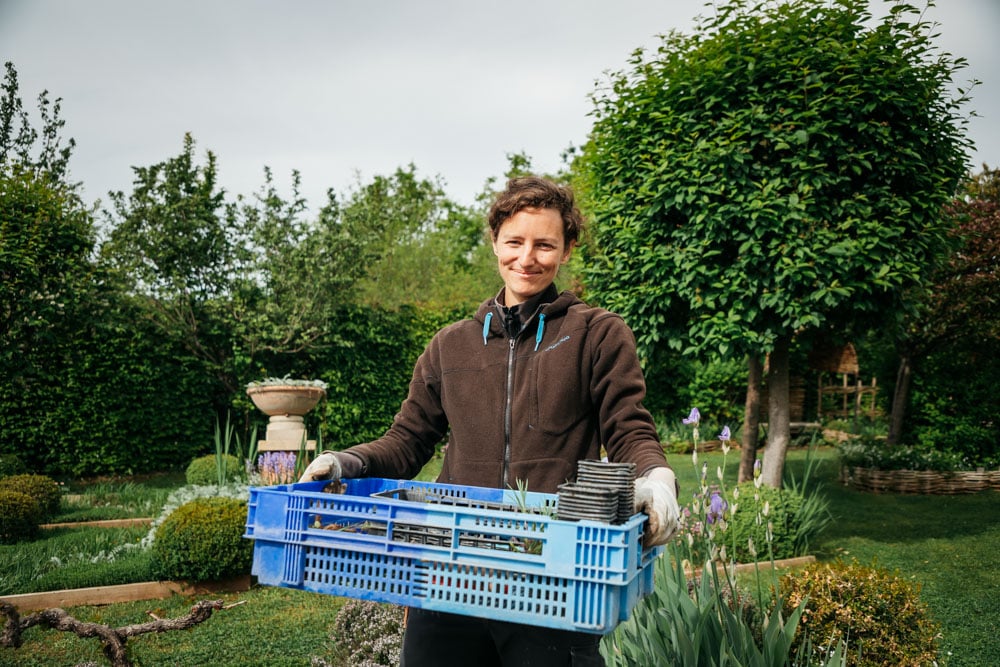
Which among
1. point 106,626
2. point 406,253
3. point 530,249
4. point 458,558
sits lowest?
point 106,626

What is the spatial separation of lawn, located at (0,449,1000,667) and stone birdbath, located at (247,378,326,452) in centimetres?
244

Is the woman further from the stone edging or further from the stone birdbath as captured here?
the stone edging

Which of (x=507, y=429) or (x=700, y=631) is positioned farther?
(x=700, y=631)

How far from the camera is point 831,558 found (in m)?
6.86

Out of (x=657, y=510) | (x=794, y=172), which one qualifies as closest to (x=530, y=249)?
(x=657, y=510)

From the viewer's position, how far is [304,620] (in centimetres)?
541

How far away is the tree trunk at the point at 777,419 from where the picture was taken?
299 inches

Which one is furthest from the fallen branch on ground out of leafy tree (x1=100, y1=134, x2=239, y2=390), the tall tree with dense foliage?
leafy tree (x1=100, y1=134, x2=239, y2=390)

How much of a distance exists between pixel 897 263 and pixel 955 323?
601 cm

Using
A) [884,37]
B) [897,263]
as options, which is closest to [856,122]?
[884,37]

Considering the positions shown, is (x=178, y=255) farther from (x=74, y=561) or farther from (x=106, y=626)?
(x=106, y=626)

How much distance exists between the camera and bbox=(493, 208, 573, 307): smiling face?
220 cm

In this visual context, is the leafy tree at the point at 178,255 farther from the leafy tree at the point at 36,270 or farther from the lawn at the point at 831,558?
the lawn at the point at 831,558

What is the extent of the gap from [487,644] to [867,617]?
2.71 m
